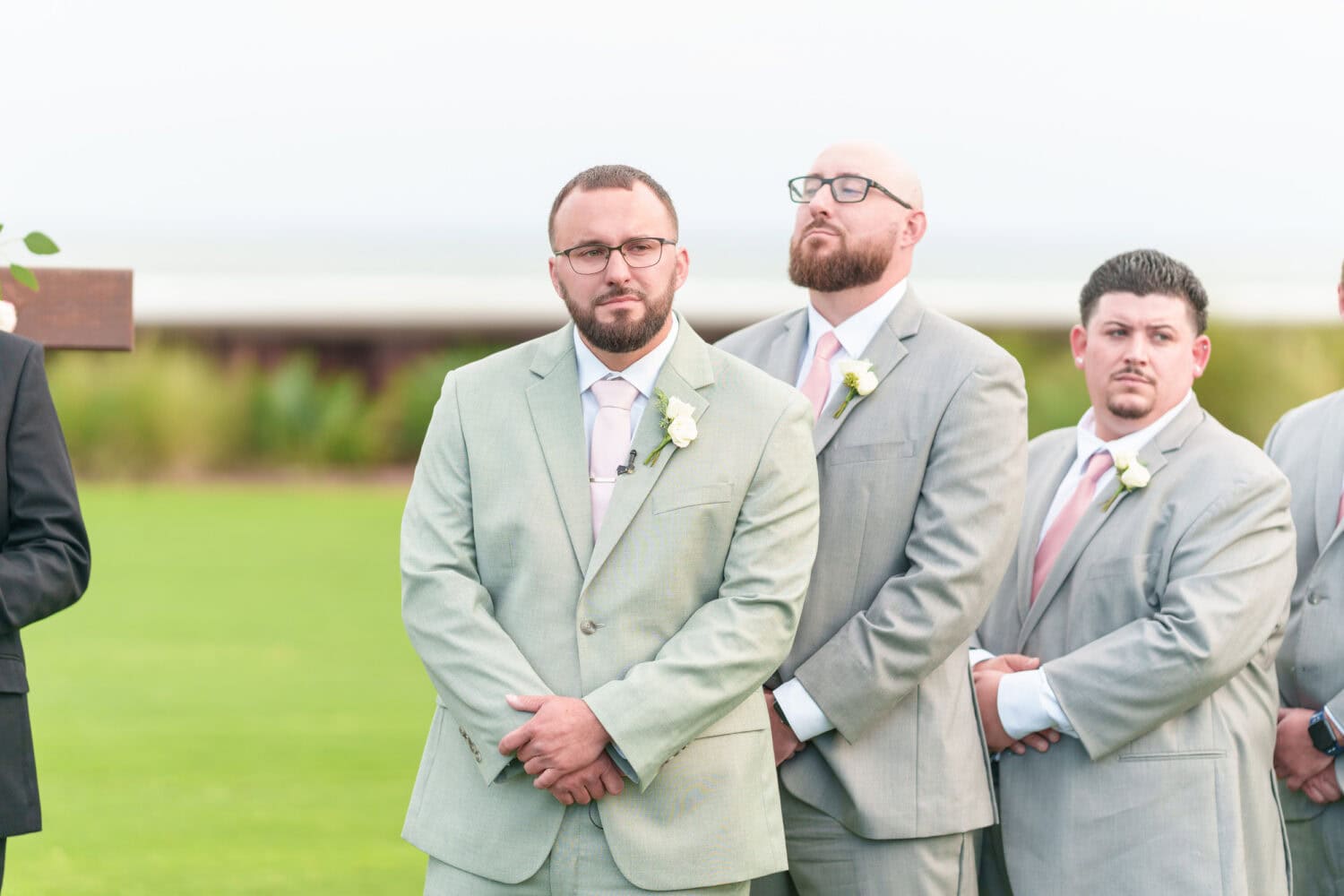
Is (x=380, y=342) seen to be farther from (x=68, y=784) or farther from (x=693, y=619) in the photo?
(x=693, y=619)

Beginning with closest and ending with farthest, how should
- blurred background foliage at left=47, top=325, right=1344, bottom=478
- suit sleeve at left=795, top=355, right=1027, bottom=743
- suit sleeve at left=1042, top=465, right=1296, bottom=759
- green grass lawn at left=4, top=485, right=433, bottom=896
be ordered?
suit sleeve at left=795, top=355, right=1027, bottom=743 → suit sleeve at left=1042, top=465, right=1296, bottom=759 → green grass lawn at left=4, top=485, right=433, bottom=896 → blurred background foliage at left=47, top=325, right=1344, bottom=478

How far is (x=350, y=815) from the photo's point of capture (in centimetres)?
835

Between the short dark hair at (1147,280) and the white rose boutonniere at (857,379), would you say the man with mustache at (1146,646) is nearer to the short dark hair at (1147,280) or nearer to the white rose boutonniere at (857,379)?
the short dark hair at (1147,280)

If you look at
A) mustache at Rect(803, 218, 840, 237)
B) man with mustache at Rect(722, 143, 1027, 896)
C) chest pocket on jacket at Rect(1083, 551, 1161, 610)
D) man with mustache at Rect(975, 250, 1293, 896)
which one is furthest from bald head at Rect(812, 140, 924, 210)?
chest pocket on jacket at Rect(1083, 551, 1161, 610)

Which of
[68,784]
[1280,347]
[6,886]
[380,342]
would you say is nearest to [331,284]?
[380,342]

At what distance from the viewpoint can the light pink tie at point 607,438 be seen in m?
3.47

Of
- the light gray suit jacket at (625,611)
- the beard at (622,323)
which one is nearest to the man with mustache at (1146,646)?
the light gray suit jacket at (625,611)

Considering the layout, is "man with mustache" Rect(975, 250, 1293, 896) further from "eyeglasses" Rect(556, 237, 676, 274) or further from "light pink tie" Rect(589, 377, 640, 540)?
"eyeglasses" Rect(556, 237, 676, 274)

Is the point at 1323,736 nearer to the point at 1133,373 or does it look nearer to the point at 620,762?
the point at 1133,373

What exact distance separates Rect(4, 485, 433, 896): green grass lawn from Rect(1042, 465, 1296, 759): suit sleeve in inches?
151

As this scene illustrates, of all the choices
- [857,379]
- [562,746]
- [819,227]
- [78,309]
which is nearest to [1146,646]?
[857,379]

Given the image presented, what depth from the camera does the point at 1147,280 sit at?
4234 mm

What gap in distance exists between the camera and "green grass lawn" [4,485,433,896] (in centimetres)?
726

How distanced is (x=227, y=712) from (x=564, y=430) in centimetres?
859
